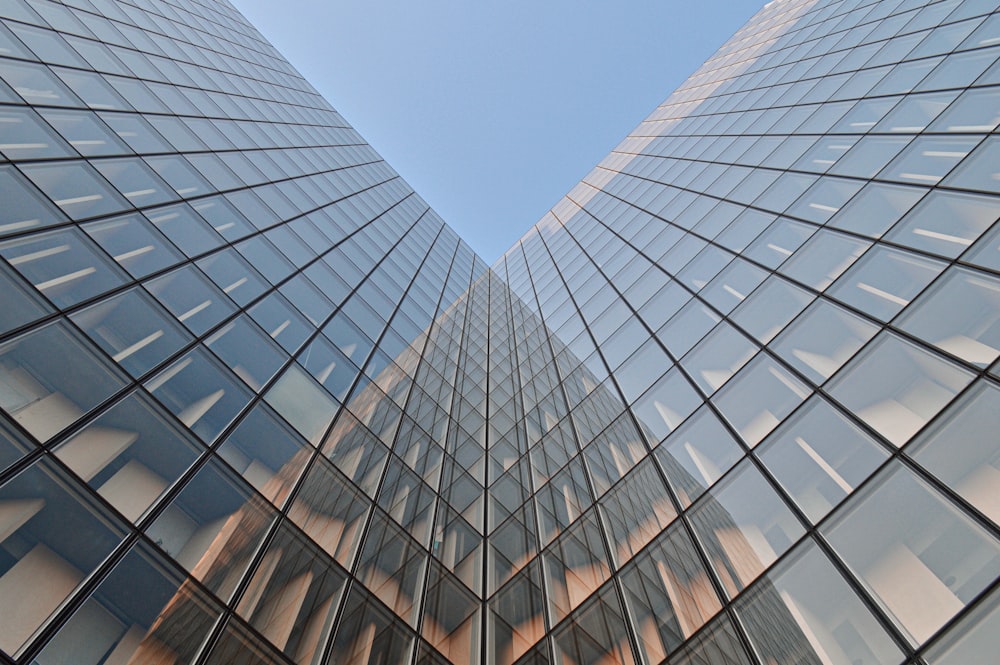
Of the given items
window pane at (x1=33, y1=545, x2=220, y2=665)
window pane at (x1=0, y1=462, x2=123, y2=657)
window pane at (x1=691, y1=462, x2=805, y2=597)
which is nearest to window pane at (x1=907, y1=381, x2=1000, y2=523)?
window pane at (x1=691, y1=462, x2=805, y2=597)

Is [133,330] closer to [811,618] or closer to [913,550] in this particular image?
[811,618]

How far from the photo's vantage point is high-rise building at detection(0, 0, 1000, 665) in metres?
7.12

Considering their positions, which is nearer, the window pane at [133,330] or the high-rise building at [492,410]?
the high-rise building at [492,410]

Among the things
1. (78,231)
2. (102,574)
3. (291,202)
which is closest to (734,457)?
(102,574)

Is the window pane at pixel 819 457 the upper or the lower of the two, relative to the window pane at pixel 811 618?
upper

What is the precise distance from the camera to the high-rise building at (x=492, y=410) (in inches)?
280

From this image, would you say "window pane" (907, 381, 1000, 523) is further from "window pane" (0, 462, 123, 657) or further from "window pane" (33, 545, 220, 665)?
"window pane" (0, 462, 123, 657)

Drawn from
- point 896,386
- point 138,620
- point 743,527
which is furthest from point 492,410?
point 138,620

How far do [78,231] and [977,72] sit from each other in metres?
21.6

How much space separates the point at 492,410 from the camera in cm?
2097

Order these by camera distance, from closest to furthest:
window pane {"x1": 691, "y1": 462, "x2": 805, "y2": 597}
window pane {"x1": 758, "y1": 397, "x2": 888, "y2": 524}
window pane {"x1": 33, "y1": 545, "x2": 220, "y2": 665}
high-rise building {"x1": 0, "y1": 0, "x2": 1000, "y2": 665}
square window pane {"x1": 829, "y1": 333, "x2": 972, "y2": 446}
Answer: window pane {"x1": 33, "y1": 545, "x2": 220, "y2": 665}, high-rise building {"x1": 0, "y1": 0, "x2": 1000, "y2": 665}, square window pane {"x1": 829, "y1": 333, "x2": 972, "y2": 446}, window pane {"x1": 758, "y1": 397, "x2": 888, "y2": 524}, window pane {"x1": 691, "y1": 462, "x2": 805, "y2": 597}

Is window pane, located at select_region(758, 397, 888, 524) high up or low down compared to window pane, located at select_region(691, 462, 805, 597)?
up

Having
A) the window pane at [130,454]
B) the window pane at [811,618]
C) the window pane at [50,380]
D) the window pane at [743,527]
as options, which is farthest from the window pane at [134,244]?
the window pane at [811,618]

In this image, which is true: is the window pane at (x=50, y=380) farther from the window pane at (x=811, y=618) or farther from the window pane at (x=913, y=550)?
the window pane at (x=913, y=550)
